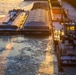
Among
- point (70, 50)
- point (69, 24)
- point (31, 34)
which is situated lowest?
point (31, 34)

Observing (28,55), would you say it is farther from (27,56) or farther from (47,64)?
(47,64)

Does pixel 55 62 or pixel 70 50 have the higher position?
pixel 70 50

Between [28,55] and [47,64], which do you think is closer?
[47,64]

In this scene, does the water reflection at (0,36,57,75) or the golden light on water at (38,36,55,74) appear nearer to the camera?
the golden light on water at (38,36,55,74)

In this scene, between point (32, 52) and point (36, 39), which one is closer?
point (32, 52)

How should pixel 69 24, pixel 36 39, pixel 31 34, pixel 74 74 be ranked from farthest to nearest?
pixel 31 34 → pixel 36 39 → pixel 69 24 → pixel 74 74

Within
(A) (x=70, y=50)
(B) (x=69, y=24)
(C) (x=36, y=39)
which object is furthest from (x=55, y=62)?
(C) (x=36, y=39)

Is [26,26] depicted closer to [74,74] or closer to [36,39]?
[36,39]

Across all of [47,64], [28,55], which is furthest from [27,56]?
[47,64]

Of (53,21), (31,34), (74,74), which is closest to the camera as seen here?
(74,74)

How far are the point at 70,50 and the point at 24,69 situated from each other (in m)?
1.76

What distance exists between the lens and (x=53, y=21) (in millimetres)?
15469

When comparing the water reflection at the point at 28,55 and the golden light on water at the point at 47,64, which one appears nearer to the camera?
the golden light on water at the point at 47,64

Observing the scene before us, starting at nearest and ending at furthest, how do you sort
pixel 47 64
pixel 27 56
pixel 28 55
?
1. pixel 47 64
2. pixel 27 56
3. pixel 28 55
